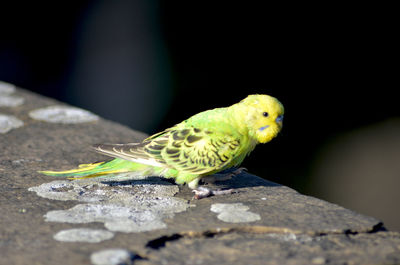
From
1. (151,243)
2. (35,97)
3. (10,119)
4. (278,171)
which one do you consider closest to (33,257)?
(151,243)

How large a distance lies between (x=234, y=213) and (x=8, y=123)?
201cm

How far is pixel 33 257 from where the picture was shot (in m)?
2.13

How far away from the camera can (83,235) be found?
2.31 meters

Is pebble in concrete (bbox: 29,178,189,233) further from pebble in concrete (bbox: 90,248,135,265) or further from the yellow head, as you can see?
the yellow head

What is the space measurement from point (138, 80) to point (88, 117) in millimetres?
3266

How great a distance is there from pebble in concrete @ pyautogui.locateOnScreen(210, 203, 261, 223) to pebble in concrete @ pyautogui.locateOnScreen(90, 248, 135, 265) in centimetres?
56

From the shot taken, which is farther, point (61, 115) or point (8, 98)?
point (8, 98)

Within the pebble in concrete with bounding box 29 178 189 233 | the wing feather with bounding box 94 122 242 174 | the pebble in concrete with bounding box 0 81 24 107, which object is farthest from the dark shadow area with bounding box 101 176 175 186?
the pebble in concrete with bounding box 0 81 24 107

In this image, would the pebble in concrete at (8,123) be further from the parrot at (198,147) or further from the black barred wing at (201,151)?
the black barred wing at (201,151)

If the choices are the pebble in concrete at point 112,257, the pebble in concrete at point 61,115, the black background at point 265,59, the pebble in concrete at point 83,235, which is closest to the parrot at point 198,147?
the pebble in concrete at point 83,235

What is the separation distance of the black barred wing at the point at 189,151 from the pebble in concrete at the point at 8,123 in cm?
109

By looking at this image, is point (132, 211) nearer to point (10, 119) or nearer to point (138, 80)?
point (10, 119)

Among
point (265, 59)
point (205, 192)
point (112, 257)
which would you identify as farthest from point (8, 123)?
point (265, 59)

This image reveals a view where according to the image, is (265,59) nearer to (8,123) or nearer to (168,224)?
(8,123)
